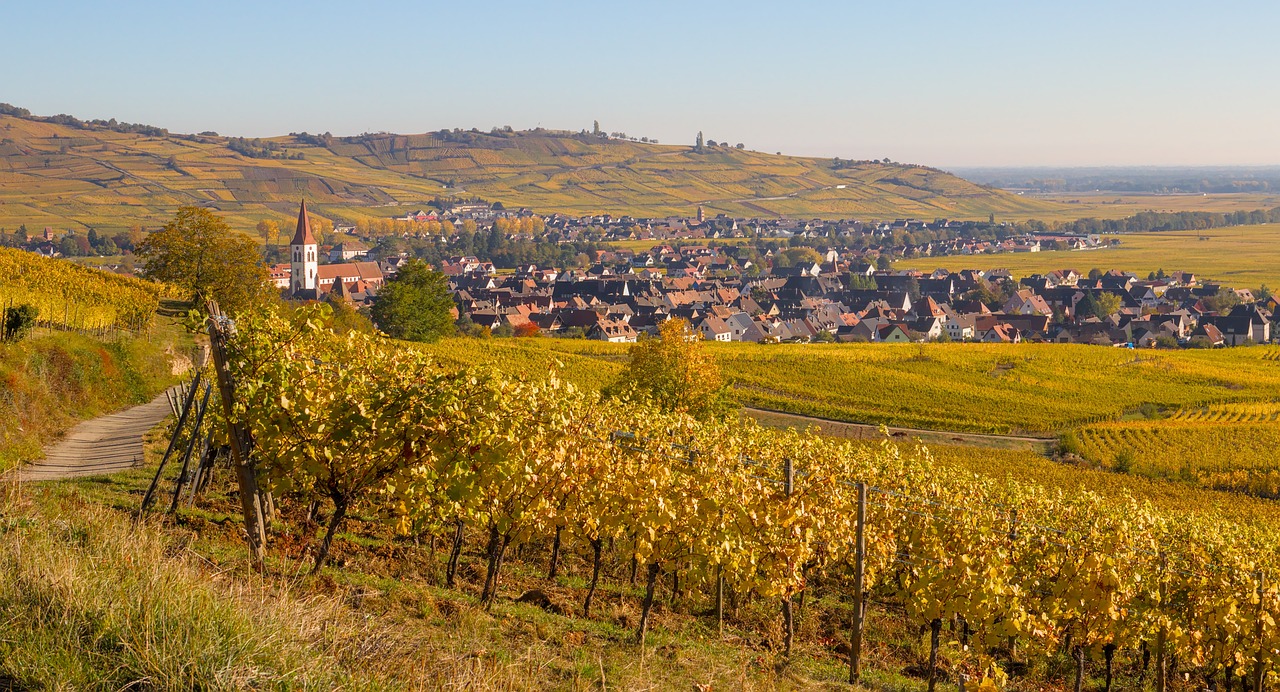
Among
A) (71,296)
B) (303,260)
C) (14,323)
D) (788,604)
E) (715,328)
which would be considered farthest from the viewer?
(303,260)

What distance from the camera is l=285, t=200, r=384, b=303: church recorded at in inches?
5266

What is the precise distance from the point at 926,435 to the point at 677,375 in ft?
57.6

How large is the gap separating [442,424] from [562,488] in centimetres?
359

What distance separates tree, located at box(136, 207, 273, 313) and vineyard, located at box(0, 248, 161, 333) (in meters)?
5.56

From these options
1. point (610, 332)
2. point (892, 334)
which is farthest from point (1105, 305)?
point (610, 332)

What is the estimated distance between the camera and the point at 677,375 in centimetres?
3884

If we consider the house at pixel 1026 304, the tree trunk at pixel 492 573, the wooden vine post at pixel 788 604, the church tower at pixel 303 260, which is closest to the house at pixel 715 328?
the house at pixel 1026 304

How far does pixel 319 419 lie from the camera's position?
10.2m

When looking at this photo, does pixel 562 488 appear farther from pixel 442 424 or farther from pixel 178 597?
pixel 178 597

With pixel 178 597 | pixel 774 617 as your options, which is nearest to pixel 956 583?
pixel 774 617

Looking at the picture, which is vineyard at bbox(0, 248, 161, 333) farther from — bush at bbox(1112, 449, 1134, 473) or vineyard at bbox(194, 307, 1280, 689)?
bush at bbox(1112, 449, 1134, 473)

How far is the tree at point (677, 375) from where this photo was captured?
38375 mm

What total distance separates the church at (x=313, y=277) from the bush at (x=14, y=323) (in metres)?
104

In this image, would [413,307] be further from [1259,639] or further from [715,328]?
[1259,639]
